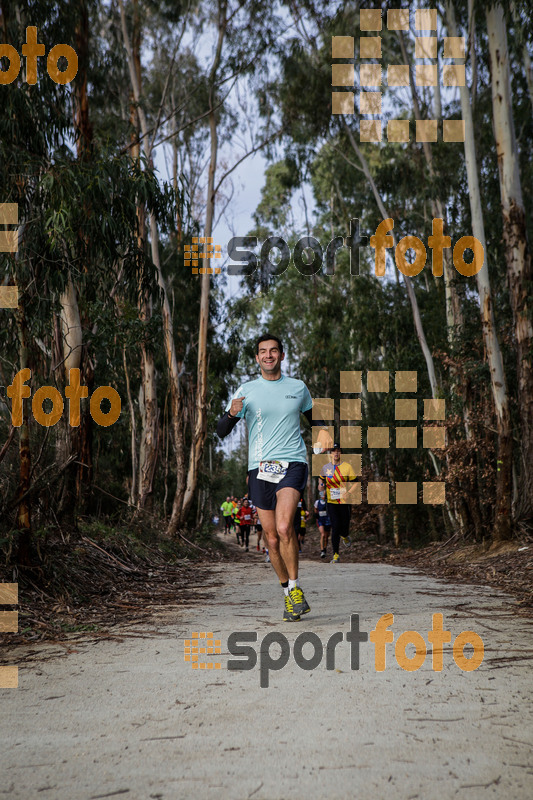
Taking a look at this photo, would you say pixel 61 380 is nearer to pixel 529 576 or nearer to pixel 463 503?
pixel 529 576

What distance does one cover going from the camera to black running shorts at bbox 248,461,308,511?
17.7 ft

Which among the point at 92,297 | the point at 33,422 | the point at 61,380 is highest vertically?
the point at 92,297

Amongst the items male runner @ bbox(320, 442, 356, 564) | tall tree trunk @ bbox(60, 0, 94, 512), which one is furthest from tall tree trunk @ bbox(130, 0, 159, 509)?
tall tree trunk @ bbox(60, 0, 94, 512)

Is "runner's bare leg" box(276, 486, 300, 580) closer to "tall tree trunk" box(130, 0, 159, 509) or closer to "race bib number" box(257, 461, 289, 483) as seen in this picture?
"race bib number" box(257, 461, 289, 483)

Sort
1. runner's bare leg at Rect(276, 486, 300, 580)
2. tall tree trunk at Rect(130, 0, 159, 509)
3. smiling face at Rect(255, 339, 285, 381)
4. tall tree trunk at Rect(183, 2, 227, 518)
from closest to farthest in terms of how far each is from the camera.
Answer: runner's bare leg at Rect(276, 486, 300, 580) < smiling face at Rect(255, 339, 285, 381) < tall tree trunk at Rect(130, 0, 159, 509) < tall tree trunk at Rect(183, 2, 227, 518)

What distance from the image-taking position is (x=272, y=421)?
548 cm

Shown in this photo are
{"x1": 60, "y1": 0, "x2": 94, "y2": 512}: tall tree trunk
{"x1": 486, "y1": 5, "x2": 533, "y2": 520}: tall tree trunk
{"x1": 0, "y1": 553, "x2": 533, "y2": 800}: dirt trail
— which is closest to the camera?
{"x1": 0, "y1": 553, "x2": 533, "y2": 800}: dirt trail

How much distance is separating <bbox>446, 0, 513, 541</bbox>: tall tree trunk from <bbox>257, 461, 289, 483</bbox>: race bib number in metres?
5.64

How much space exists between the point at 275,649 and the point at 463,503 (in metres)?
9.13

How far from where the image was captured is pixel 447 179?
1638cm

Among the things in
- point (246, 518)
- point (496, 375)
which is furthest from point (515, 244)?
point (246, 518)

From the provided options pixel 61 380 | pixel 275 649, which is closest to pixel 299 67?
pixel 61 380

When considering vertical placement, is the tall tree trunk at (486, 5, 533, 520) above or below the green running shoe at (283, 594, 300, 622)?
above

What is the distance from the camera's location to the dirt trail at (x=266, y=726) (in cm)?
226
